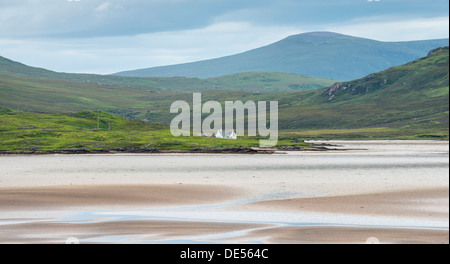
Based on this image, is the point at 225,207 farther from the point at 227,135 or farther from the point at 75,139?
the point at 227,135

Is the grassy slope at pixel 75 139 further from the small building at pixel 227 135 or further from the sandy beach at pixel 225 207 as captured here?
the sandy beach at pixel 225 207

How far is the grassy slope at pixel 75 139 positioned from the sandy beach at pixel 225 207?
204 feet

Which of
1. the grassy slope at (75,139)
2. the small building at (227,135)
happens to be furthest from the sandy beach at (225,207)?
the small building at (227,135)

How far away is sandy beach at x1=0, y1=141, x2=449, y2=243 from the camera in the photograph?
30.9 m

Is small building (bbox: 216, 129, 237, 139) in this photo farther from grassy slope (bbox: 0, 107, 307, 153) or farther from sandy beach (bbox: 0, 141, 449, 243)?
sandy beach (bbox: 0, 141, 449, 243)

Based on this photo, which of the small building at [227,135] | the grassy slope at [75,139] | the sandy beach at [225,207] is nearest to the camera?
the sandy beach at [225,207]

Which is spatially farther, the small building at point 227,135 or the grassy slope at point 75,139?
the small building at point 227,135

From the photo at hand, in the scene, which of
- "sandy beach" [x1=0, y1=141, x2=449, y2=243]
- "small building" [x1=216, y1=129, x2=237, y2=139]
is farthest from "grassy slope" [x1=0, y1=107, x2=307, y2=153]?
"sandy beach" [x1=0, y1=141, x2=449, y2=243]

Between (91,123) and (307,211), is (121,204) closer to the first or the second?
(307,211)

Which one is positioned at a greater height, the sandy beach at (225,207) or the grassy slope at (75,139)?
the grassy slope at (75,139)

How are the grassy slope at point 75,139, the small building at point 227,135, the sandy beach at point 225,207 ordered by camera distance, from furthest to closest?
the small building at point 227,135
the grassy slope at point 75,139
the sandy beach at point 225,207

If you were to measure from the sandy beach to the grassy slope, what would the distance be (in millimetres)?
62109

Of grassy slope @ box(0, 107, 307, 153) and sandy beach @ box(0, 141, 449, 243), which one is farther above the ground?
grassy slope @ box(0, 107, 307, 153)

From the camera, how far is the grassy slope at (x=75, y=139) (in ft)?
418
